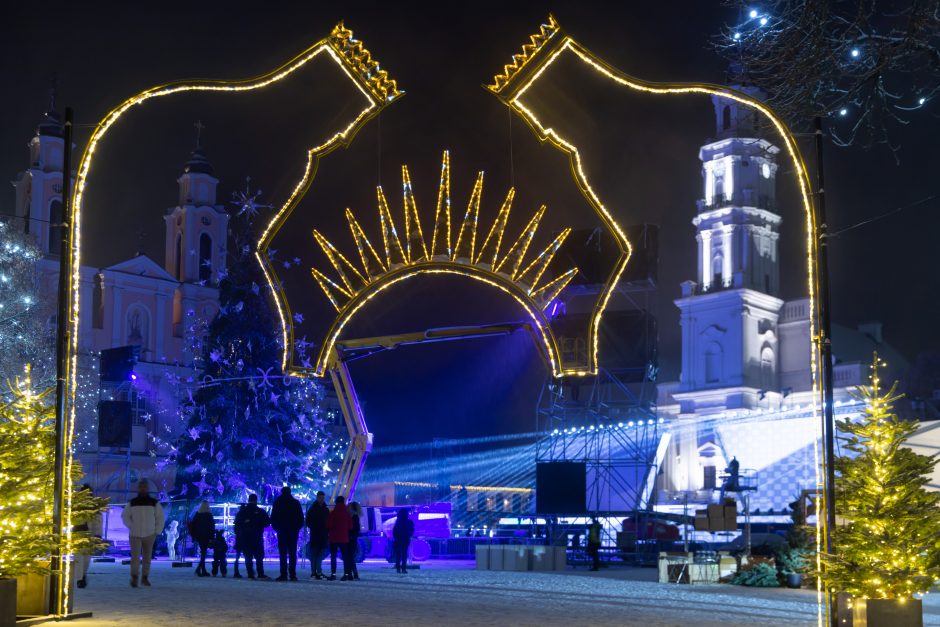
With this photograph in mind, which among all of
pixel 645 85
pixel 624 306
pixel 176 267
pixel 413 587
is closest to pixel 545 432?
pixel 624 306

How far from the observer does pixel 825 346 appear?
37.9 feet

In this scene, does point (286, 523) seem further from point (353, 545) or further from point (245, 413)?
point (245, 413)

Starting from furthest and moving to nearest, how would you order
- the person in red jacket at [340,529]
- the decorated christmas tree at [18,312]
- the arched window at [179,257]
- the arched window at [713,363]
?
the arched window at [179,257], the arched window at [713,363], the decorated christmas tree at [18,312], the person in red jacket at [340,529]

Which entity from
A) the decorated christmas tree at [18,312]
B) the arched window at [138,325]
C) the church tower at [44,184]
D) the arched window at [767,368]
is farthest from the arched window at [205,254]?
the arched window at [767,368]

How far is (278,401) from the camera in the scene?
38.2 meters

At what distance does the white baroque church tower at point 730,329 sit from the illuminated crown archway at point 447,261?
3777 cm

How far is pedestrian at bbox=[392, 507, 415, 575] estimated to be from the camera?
23281mm

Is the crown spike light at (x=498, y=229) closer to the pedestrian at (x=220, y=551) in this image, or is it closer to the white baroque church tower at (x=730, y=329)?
the pedestrian at (x=220, y=551)

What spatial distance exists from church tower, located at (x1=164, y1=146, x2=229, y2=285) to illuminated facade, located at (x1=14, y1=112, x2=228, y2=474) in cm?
8

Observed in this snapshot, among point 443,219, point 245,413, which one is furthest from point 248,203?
Answer: point 443,219

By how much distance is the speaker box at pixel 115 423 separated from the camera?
106 ft

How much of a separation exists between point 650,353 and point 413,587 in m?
29.8

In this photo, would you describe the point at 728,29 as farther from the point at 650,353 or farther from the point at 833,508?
the point at 650,353

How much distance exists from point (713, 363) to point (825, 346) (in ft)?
169
